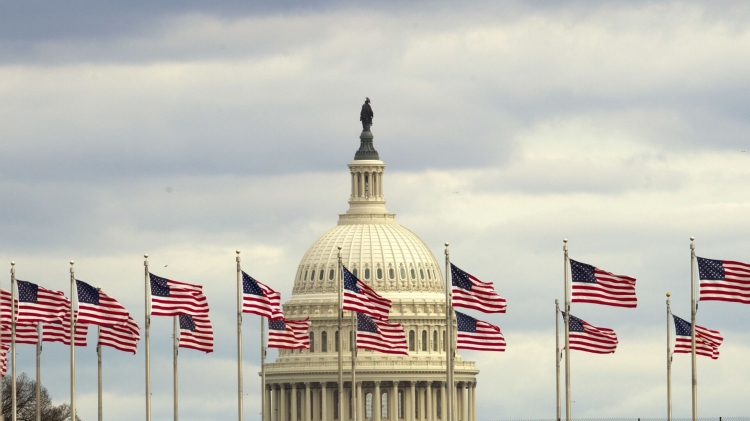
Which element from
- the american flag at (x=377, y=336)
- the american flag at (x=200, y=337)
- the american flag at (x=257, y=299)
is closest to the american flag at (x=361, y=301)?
the american flag at (x=377, y=336)

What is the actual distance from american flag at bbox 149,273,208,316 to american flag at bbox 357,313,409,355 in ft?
32.1

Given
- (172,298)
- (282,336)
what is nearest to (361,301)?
(282,336)

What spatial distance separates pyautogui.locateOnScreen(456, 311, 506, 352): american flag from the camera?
530ft

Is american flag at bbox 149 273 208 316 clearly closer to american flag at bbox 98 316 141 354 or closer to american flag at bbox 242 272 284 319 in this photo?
american flag at bbox 242 272 284 319

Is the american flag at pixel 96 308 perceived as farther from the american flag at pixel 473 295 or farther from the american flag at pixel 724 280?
the american flag at pixel 724 280

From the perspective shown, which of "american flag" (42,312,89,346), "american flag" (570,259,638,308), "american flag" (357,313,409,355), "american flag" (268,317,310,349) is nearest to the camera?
"american flag" (570,259,638,308)

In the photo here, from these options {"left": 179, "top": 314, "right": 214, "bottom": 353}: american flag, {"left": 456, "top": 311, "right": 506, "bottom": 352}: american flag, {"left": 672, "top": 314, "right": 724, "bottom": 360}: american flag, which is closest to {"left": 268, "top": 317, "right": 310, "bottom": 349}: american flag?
{"left": 179, "top": 314, "right": 214, "bottom": 353}: american flag

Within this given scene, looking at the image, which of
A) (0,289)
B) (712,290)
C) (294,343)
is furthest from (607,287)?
(0,289)

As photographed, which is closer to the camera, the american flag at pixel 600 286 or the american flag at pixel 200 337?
the american flag at pixel 600 286

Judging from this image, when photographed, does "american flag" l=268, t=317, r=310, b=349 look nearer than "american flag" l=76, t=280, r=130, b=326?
No

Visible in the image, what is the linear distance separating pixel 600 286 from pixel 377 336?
14.2m

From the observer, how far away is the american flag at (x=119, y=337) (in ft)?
536

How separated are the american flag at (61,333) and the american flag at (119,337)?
3096mm

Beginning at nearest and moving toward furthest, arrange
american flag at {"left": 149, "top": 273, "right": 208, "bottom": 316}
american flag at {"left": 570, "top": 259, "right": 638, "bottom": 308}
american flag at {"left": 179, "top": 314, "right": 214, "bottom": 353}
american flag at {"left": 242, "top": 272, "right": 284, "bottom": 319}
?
american flag at {"left": 570, "top": 259, "right": 638, "bottom": 308}
american flag at {"left": 149, "top": 273, "right": 208, "bottom": 316}
american flag at {"left": 242, "top": 272, "right": 284, "bottom": 319}
american flag at {"left": 179, "top": 314, "right": 214, "bottom": 353}
